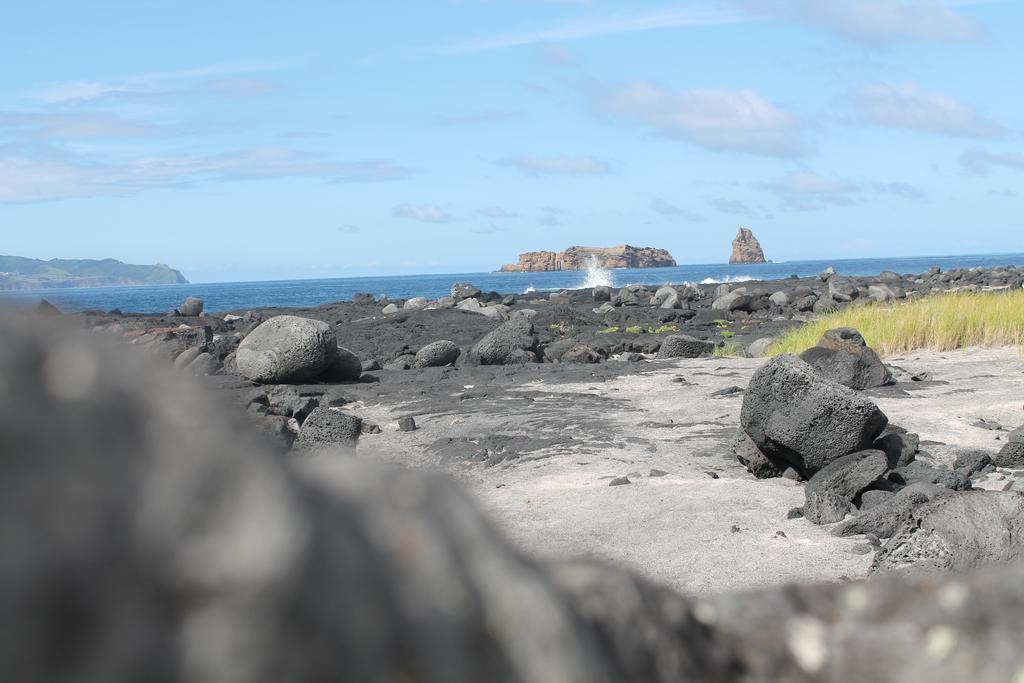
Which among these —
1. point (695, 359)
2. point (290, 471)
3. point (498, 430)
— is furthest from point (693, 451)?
point (290, 471)

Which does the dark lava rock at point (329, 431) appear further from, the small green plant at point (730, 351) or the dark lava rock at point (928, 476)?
the small green plant at point (730, 351)

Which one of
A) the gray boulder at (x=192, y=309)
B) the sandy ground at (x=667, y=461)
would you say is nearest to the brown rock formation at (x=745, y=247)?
the gray boulder at (x=192, y=309)

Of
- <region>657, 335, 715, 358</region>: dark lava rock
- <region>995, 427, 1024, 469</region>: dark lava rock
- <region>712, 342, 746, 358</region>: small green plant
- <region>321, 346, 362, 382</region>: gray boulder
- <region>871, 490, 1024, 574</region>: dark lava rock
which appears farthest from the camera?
<region>712, 342, 746, 358</region>: small green plant

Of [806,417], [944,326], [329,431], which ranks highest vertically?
[944,326]

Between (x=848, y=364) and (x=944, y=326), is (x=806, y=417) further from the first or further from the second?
(x=944, y=326)

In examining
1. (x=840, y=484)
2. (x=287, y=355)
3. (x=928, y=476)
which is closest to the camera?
(x=840, y=484)

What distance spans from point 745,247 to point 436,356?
16776 centimetres

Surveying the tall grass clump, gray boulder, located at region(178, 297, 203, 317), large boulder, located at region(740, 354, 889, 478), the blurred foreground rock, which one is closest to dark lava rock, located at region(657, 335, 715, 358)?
the tall grass clump

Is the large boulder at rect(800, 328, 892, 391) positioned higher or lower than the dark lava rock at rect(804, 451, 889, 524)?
higher

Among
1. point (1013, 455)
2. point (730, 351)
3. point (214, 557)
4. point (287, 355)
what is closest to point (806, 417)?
point (1013, 455)

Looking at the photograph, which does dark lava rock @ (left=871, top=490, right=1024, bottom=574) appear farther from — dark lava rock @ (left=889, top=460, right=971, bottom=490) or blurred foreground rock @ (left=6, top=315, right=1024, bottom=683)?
blurred foreground rock @ (left=6, top=315, right=1024, bottom=683)

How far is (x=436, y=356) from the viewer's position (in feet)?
59.1

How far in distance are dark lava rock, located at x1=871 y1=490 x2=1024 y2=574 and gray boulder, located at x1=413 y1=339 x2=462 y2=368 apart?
521 inches

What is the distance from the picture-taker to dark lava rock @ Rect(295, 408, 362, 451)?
403 inches
